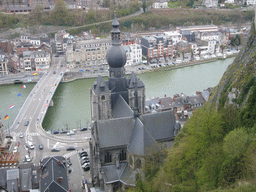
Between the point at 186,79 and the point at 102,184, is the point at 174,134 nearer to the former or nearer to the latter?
the point at 102,184

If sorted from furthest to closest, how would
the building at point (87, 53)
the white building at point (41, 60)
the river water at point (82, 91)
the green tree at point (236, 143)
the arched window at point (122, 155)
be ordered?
the building at point (87, 53), the white building at point (41, 60), the river water at point (82, 91), the arched window at point (122, 155), the green tree at point (236, 143)

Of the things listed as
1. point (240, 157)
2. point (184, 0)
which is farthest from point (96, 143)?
point (184, 0)

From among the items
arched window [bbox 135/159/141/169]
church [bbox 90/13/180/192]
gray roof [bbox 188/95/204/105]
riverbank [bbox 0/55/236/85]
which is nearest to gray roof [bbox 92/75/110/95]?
church [bbox 90/13/180/192]

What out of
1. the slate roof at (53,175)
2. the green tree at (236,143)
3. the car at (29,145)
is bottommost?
the car at (29,145)

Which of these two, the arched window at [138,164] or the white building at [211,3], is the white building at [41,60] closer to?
the arched window at [138,164]

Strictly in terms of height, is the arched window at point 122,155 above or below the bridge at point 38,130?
above

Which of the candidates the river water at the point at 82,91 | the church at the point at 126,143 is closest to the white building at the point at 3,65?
the river water at the point at 82,91

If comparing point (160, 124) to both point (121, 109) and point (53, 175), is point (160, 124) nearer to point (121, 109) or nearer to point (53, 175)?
point (121, 109)
